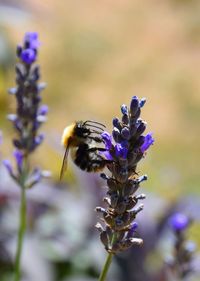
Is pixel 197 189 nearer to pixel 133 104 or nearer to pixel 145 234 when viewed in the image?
pixel 145 234

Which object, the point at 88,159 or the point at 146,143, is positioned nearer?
the point at 146,143

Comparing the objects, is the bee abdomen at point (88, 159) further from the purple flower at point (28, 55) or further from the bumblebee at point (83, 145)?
the purple flower at point (28, 55)

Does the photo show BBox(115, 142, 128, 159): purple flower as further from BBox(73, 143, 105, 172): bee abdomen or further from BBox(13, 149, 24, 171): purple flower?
BBox(13, 149, 24, 171): purple flower

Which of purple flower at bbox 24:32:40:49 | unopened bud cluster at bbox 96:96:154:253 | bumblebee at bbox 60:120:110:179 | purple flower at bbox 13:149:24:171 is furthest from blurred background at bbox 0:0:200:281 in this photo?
unopened bud cluster at bbox 96:96:154:253

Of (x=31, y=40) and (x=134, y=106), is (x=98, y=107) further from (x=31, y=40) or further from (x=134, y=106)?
(x=134, y=106)

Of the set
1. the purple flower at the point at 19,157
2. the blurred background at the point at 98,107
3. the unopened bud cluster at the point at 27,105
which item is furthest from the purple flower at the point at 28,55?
the blurred background at the point at 98,107

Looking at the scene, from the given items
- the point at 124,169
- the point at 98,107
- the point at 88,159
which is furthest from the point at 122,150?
the point at 98,107

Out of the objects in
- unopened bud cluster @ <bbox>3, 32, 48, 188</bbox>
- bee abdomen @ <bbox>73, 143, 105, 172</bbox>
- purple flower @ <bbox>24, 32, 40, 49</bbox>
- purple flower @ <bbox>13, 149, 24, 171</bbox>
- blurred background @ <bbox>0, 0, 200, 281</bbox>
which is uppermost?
blurred background @ <bbox>0, 0, 200, 281</bbox>
